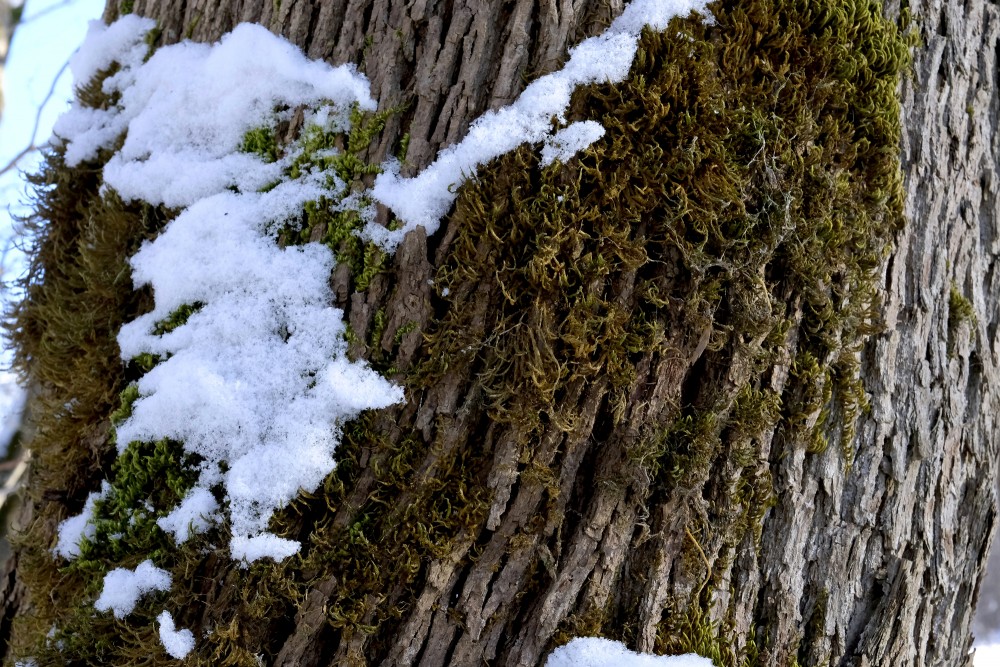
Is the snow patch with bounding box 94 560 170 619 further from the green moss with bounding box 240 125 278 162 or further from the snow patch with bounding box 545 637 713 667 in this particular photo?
the green moss with bounding box 240 125 278 162

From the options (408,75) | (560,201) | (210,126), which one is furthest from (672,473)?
(210,126)

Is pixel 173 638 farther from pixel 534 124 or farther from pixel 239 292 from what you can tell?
pixel 534 124

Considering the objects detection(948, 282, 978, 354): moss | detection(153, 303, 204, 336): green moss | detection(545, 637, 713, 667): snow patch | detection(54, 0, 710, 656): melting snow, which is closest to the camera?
detection(545, 637, 713, 667): snow patch

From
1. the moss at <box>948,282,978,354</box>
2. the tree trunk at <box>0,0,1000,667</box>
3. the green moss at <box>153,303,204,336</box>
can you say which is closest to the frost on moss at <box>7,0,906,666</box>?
the tree trunk at <box>0,0,1000,667</box>

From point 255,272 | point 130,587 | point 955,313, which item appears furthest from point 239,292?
point 955,313

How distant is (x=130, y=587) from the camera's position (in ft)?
5.27

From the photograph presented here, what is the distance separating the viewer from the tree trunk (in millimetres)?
1531

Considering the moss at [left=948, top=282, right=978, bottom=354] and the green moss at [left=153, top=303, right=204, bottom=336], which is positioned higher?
the moss at [left=948, top=282, right=978, bottom=354]

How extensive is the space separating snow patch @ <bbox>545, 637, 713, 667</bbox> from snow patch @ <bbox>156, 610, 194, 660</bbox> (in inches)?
32.4

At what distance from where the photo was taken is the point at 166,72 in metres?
1.97

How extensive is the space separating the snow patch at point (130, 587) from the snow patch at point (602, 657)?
933 mm

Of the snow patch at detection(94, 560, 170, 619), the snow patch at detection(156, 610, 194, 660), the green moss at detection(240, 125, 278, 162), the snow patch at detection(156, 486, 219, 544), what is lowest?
the snow patch at detection(156, 610, 194, 660)

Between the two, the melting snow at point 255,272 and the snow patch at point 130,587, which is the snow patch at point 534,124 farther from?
the snow patch at point 130,587

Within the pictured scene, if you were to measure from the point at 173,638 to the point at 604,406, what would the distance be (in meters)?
1.13
